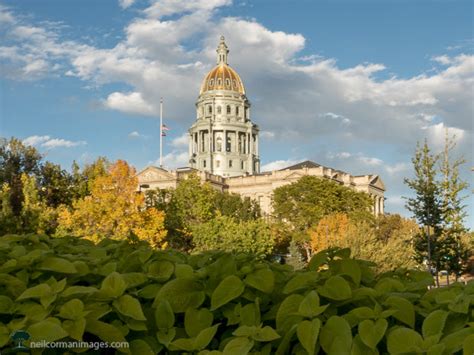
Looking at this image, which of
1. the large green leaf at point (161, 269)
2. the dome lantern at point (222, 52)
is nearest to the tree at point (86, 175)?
the large green leaf at point (161, 269)

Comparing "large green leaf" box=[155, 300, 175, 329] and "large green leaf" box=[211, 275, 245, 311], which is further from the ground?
"large green leaf" box=[211, 275, 245, 311]

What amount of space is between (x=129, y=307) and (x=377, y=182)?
141 metres

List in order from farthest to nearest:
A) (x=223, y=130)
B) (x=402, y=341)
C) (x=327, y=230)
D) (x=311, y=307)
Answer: (x=223, y=130) → (x=327, y=230) → (x=311, y=307) → (x=402, y=341)

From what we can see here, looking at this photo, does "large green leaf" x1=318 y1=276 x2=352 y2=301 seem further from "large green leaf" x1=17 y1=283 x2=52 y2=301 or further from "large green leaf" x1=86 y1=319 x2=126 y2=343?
"large green leaf" x1=17 y1=283 x2=52 y2=301

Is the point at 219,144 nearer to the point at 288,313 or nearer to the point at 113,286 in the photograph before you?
the point at 113,286

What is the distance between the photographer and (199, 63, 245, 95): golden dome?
184 meters

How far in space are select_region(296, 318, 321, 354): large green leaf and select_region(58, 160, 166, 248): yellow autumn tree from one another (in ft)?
126

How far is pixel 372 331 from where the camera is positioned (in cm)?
308

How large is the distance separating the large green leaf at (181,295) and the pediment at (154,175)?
126 metres

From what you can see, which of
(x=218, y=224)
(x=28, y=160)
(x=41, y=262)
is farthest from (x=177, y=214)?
(x=41, y=262)

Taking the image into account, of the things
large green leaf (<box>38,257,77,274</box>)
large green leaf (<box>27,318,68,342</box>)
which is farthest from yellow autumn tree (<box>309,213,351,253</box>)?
large green leaf (<box>27,318,68,342</box>)

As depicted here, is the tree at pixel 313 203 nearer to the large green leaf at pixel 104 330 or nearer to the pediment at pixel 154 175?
the pediment at pixel 154 175

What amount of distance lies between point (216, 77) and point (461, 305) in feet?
607

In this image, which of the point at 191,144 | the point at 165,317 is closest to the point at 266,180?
the point at 191,144
